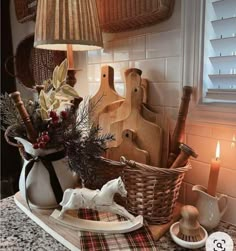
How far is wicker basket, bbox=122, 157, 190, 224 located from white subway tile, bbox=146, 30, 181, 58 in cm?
39

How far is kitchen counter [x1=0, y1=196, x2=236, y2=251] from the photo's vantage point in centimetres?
66

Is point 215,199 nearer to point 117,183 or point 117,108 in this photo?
point 117,183

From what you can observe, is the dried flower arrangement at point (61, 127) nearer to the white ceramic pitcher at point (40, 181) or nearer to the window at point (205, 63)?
the white ceramic pitcher at point (40, 181)

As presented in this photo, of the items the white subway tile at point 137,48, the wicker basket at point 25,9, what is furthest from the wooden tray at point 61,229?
the wicker basket at point 25,9

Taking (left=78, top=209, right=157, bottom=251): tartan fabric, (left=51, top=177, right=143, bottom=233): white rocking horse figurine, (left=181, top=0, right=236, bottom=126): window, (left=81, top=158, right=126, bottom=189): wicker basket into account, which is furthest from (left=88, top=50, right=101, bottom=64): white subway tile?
(left=78, top=209, right=157, bottom=251): tartan fabric

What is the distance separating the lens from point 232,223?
0.79 m

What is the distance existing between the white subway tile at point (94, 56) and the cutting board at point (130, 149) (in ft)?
1.51

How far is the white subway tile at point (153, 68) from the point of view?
Result: 2.92 feet

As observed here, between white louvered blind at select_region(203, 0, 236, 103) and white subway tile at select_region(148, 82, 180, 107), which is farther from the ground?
white louvered blind at select_region(203, 0, 236, 103)

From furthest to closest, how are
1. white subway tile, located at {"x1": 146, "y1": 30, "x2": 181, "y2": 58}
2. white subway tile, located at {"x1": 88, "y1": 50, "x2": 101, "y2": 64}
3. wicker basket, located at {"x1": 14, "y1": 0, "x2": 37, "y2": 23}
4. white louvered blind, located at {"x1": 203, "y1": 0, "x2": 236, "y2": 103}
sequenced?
wicker basket, located at {"x1": 14, "y1": 0, "x2": 37, "y2": 23} → white subway tile, located at {"x1": 88, "y1": 50, "x2": 101, "y2": 64} → white subway tile, located at {"x1": 146, "y1": 30, "x2": 181, "y2": 58} → white louvered blind, located at {"x1": 203, "y1": 0, "x2": 236, "y2": 103}

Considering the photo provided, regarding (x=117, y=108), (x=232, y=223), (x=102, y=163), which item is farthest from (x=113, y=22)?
(x=232, y=223)

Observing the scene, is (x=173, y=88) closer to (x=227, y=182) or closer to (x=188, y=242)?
(x=227, y=182)

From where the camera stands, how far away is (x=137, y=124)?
792 millimetres

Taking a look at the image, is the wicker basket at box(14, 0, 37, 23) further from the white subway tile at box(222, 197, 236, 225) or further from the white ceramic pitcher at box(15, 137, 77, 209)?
the white subway tile at box(222, 197, 236, 225)
